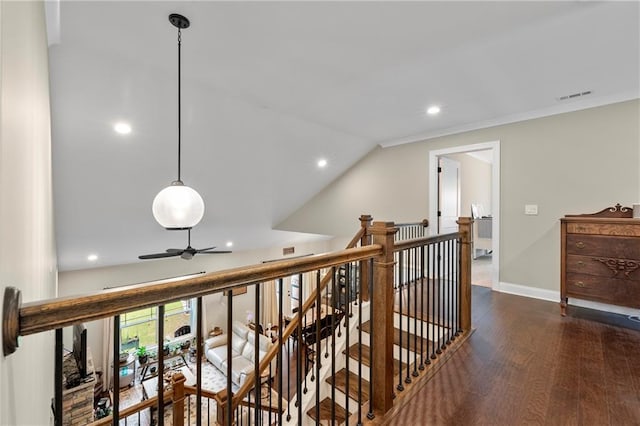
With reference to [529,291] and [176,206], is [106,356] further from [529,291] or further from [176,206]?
[529,291]

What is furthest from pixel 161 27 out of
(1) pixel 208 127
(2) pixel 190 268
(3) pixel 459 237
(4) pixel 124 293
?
(2) pixel 190 268

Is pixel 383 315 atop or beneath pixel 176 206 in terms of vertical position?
beneath

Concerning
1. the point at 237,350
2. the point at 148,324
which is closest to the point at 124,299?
the point at 237,350

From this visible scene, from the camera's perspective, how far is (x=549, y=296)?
12.1 feet

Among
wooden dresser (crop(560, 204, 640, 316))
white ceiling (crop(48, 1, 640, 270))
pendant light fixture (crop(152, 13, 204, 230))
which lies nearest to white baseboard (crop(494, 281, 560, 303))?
wooden dresser (crop(560, 204, 640, 316))

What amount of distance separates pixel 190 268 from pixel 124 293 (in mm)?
7351

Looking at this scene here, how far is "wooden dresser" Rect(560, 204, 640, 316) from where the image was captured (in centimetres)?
271

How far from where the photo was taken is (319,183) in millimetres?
6191

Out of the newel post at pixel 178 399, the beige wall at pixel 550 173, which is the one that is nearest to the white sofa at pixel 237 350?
the newel post at pixel 178 399

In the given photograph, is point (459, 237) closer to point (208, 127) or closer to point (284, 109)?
point (284, 109)

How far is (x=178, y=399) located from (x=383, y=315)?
176cm

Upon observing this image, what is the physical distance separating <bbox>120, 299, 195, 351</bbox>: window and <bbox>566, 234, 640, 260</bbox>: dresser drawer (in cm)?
734

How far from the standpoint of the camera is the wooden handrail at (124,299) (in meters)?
0.66

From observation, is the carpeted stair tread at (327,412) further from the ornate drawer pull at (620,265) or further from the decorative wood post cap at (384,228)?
the ornate drawer pull at (620,265)
